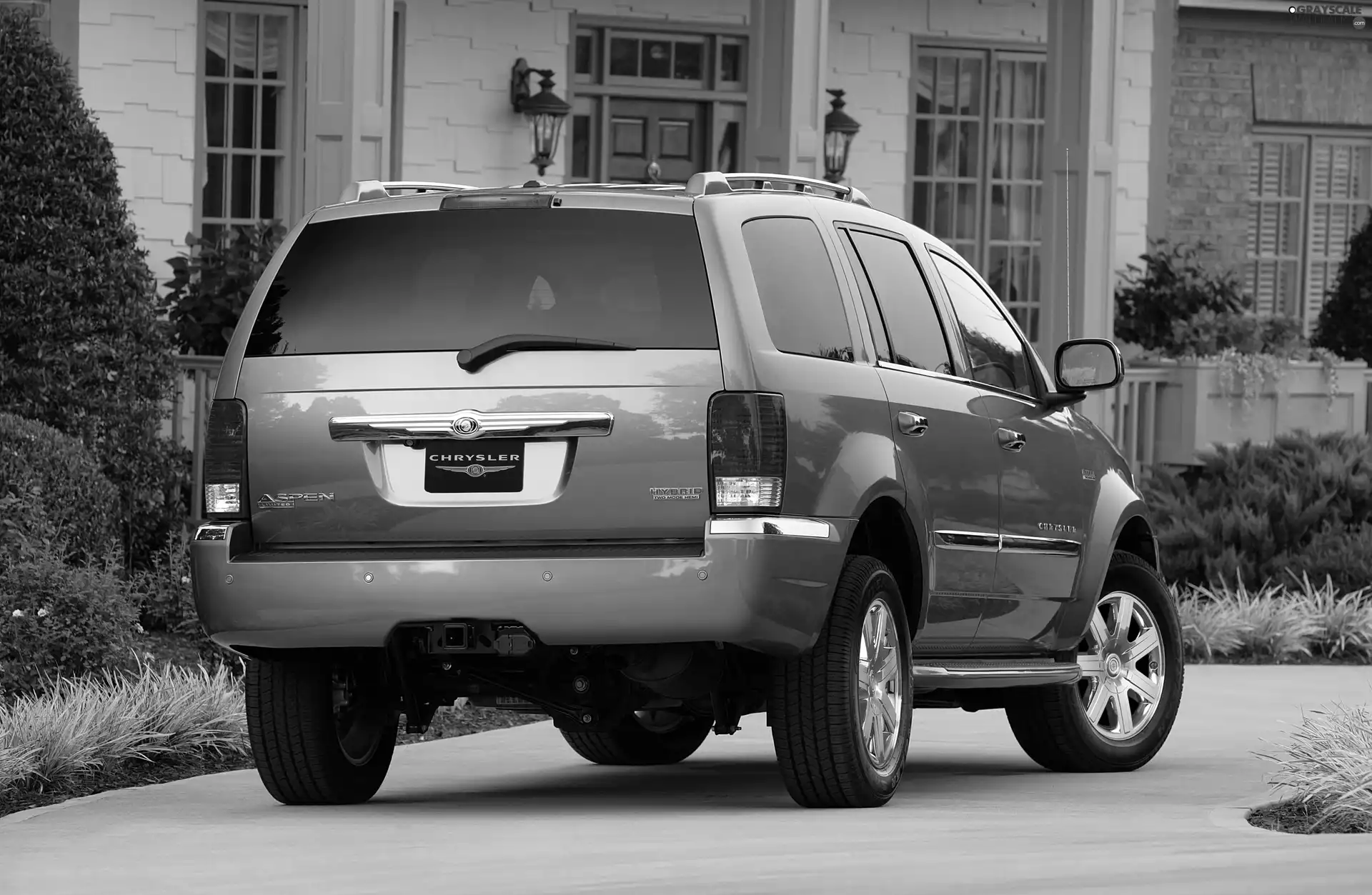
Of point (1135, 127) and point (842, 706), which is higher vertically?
point (1135, 127)

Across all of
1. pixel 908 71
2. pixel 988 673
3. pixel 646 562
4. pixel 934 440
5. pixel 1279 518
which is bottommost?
pixel 988 673

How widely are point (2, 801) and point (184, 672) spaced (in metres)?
2.70

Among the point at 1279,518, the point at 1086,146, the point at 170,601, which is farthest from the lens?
the point at 1086,146

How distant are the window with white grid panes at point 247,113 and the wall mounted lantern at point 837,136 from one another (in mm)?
4048

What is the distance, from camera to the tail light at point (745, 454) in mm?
6891

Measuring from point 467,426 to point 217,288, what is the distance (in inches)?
341

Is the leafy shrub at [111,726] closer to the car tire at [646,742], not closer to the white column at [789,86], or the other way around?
the car tire at [646,742]

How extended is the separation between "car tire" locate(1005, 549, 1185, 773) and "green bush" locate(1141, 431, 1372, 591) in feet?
17.2

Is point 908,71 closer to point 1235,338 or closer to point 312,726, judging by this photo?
point 1235,338

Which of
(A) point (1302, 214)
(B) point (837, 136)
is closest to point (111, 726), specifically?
(B) point (837, 136)

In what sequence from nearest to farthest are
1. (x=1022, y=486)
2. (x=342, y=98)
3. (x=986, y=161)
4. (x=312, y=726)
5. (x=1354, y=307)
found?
(x=312, y=726) → (x=1022, y=486) → (x=342, y=98) → (x=1354, y=307) → (x=986, y=161)

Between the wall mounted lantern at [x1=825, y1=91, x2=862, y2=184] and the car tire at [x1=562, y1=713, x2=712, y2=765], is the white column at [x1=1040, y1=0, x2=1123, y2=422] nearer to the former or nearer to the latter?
the wall mounted lantern at [x1=825, y1=91, x2=862, y2=184]

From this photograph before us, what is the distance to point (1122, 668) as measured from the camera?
9.33 m

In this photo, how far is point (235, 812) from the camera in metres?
7.68
